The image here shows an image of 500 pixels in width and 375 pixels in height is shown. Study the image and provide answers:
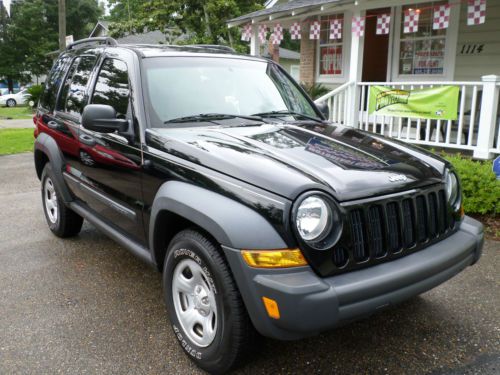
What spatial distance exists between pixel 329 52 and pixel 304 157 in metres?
9.92

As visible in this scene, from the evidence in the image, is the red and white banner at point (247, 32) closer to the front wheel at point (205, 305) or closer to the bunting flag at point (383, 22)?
the bunting flag at point (383, 22)

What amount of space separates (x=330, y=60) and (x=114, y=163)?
9.42 meters

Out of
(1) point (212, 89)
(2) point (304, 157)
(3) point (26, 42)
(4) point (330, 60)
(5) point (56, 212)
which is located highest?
(3) point (26, 42)

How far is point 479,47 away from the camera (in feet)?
30.6

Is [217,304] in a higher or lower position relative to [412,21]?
lower

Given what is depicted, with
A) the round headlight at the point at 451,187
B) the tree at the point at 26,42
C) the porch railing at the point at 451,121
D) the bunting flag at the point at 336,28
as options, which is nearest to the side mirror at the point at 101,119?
the round headlight at the point at 451,187

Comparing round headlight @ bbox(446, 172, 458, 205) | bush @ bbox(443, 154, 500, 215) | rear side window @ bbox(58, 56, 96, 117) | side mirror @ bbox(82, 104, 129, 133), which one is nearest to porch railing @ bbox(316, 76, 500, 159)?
bush @ bbox(443, 154, 500, 215)

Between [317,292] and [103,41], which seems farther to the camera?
[103,41]

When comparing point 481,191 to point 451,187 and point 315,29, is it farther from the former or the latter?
point 315,29

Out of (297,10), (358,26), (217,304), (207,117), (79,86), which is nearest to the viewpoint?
(217,304)

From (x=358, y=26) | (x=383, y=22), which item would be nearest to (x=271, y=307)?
(x=358, y=26)

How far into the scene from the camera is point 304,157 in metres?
2.70

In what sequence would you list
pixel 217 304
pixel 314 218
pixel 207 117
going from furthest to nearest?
pixel 207 117 → pixel 217 304 → pixel 314 218

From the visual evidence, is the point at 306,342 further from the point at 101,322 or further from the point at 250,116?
the point at 250,116
